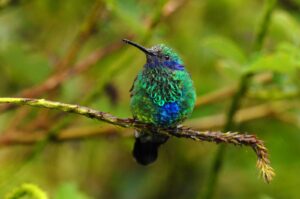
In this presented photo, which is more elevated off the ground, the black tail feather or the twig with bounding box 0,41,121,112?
the twig with bounding box 0,41,121,112

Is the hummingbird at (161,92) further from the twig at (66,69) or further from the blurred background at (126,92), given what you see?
the twig at (66,69)

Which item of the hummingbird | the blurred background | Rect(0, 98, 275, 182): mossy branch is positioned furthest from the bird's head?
Rect(0, 98, 275, 182): mossy branch

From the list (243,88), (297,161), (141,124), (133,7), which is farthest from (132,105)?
(297,161)

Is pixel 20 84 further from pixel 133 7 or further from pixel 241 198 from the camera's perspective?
pixel 241 198

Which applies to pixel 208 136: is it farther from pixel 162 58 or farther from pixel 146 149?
pixel 146 149

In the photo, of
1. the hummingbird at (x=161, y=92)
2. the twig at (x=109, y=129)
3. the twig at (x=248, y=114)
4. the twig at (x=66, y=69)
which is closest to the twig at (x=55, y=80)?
the twig at (x=66, y=69)

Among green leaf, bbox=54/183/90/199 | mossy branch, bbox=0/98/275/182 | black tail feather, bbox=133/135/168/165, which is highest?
black tail feather, bbox=133/135/168/165

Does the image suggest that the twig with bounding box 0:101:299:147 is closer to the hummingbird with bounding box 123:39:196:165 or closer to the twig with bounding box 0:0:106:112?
the twig with bounding box 0:0:106:112
